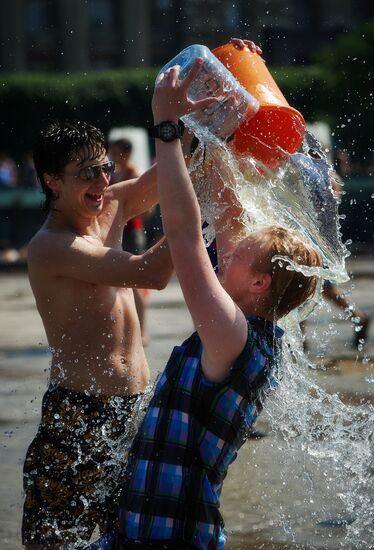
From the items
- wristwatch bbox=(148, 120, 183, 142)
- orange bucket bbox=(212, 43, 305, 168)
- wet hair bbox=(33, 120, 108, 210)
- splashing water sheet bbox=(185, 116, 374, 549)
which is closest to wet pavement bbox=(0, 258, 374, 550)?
splashing water sheet bbox=(185, 116, 374, 549)

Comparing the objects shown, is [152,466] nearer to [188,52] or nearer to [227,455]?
[227,455]

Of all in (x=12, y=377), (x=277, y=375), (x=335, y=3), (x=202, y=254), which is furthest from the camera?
(x=335, y=3)

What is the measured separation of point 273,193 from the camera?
143 inches

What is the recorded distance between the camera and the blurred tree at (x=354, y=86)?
2609cm

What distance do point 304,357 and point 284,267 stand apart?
988 millimetres

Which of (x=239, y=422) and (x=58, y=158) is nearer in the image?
(x=239, y=422)

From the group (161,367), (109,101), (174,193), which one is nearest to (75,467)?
(174,193)

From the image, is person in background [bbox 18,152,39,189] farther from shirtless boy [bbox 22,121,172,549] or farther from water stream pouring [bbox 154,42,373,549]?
shirtless boy [bbox 22,121,172,549]

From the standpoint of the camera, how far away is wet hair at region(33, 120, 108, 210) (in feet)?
11.9

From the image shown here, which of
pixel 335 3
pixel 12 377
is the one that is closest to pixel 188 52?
pixel 12 377

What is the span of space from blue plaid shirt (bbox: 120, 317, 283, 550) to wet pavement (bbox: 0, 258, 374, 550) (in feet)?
4.21

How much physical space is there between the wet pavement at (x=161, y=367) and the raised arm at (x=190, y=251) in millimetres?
1413

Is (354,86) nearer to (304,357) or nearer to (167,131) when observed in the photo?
(304,357)

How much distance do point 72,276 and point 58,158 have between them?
15.2 inches
